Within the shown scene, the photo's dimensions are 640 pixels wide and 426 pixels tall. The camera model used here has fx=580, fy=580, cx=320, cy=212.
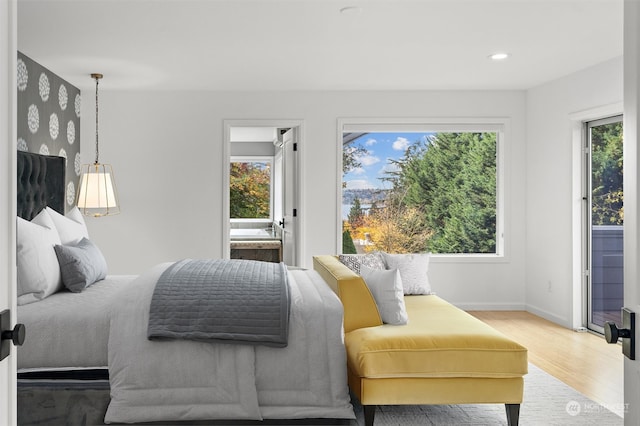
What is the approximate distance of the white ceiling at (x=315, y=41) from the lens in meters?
3.78

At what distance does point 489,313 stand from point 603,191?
1.86 m

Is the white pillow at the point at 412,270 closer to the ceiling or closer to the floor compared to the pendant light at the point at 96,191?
closer to the floor

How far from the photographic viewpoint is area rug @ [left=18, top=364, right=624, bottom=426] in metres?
2.89

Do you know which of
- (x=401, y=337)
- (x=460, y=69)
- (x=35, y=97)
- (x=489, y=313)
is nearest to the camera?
(x=401, y=337)

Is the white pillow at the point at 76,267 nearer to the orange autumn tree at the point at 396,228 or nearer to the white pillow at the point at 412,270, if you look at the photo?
the white pillow at the point at 412,270

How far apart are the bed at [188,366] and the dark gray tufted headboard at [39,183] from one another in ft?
5.75

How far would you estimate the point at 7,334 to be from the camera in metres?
1.14

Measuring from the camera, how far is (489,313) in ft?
21.2

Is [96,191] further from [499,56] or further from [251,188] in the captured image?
[499,56]

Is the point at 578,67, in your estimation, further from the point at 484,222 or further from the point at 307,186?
the point at 307,186

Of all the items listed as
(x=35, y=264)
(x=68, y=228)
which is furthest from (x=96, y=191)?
(x=35, y=264)

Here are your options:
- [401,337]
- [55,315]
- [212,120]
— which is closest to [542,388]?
[401,337]

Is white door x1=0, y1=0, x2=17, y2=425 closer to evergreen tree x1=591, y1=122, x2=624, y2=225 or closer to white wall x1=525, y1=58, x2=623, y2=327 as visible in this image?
white wall x1=525, y1=58, x2=623, y2=327

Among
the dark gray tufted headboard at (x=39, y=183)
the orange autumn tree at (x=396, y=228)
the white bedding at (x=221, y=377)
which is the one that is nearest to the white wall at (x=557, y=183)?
the orange autumn tree at (x=396, y=228)
